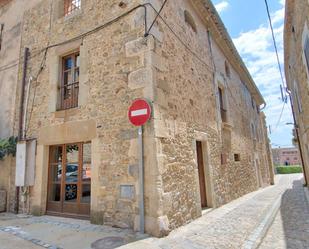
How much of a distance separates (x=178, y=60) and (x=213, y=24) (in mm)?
3766

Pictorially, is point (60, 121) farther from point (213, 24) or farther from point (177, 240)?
point (213, 24)

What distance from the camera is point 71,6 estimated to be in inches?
255

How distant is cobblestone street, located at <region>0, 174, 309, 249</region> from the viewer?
135 inches

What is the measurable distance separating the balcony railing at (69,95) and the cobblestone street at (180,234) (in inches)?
104

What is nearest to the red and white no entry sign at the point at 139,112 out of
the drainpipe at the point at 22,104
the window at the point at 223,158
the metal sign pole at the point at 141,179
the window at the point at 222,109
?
the metal sign pole at the point at 141,179

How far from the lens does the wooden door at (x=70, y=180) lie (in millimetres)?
5012

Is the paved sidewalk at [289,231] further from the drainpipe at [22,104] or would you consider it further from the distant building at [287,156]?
the distant building at [287,156]

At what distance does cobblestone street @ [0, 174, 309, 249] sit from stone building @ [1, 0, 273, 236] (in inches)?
11.8

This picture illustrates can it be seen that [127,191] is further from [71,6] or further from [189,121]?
[71,6]

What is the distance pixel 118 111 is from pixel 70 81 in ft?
6.89

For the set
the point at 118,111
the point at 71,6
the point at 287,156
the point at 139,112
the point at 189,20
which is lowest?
the point at 287,156

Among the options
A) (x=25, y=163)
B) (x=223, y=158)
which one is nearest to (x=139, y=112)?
(x=25, y=163)

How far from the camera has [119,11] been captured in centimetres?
505

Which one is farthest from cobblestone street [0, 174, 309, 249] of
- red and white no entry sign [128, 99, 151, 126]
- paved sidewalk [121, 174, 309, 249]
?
red and white no entry sign [128, 99, 151, 126]
